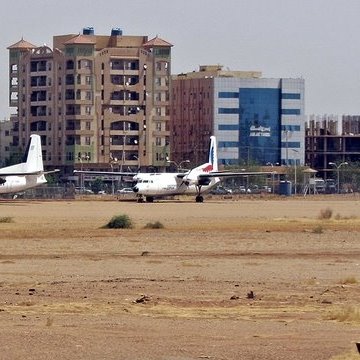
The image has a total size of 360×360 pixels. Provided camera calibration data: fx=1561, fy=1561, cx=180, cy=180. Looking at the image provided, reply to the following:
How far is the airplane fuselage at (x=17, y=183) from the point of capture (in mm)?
125688

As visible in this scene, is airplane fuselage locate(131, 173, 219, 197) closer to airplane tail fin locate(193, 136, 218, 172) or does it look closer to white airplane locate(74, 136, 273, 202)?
white airplane locate(74, 136, 273, 202)

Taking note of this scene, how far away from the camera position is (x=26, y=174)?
416 feet

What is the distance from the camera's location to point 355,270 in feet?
146

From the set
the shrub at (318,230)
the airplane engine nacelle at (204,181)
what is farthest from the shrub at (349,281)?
the airplane engine nacelle at (204,181)

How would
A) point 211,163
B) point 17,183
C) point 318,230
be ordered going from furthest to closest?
point 211,163
point 17,183
point 318,230

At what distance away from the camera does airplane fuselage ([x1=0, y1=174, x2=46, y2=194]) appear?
126 m

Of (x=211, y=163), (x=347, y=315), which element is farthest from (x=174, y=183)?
(x=347, y=315)

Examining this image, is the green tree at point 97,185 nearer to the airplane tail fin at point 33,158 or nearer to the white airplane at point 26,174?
the airplane tail fin at point 33,158

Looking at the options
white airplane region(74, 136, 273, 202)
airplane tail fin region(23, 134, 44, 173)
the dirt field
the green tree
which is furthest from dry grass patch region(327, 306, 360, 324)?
the green tree

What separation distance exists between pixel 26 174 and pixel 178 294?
92051mm

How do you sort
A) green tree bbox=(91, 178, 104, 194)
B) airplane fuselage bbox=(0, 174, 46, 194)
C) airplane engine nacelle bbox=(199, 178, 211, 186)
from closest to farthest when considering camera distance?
1. airplane fuselage bbox=(0, 174, 46, 194)
2. airplane engine nacelle bbox=(199, 178, 211, 186)
3. green tree bbox=(91, 178, 104, 194)

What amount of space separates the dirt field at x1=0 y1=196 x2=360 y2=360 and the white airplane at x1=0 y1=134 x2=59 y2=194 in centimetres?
5654

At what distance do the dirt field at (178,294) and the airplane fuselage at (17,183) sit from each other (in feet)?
184

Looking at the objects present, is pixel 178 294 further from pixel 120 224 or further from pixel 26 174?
pixel 26 174
